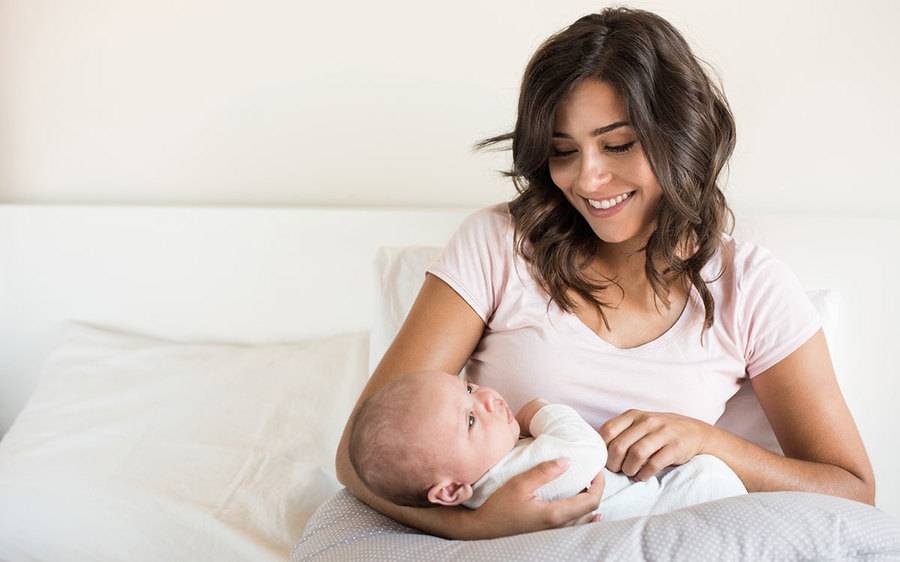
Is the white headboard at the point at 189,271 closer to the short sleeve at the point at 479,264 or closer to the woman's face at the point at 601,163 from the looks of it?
the short sleeve at the point at 479,264

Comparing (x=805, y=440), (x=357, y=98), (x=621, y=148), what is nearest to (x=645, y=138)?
(x=621, y=148)

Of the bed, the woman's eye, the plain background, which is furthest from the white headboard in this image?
the woman's eye

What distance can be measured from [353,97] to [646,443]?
1.25 m

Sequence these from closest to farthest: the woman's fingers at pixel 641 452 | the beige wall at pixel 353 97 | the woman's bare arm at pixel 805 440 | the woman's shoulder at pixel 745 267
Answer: the woman's fingers at pixel 641 452 → the woman's bare arm at pixel 805 440 → the woman's shoulder at pixel 745 267 → the beige wall at pixel 353 97

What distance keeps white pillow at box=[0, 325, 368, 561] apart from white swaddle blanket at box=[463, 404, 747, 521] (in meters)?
0.60

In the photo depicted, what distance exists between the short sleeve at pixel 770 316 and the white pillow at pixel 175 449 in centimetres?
84

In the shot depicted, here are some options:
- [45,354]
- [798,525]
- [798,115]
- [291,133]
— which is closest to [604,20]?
[798,115]

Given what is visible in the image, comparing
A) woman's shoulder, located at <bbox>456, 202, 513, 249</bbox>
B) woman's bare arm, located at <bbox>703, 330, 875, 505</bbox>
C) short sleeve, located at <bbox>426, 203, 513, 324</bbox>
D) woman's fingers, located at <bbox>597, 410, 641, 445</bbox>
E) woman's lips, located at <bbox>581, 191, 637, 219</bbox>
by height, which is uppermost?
woman's lips, located at <bbox>581, 191, 637, 219</bbox>

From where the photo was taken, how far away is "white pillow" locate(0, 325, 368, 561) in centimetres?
180

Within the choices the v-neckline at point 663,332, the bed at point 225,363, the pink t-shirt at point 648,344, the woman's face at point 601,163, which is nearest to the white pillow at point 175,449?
the bed at point 225,363

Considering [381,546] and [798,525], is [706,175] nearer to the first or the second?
[798,525]

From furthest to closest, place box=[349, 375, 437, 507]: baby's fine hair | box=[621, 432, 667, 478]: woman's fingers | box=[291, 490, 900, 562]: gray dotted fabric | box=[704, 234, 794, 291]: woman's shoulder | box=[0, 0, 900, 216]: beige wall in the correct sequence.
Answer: box=[0, 0, 900, 216]: beige wall → box=[704, 234, 794, 291]: woman's shoulder → box=[621, 432, 667, 478]: woman's fingers → box=[349, 375, 437, 507]: baby's fine hair → box=[291, 490, 900, 562]: gray dotted fabric

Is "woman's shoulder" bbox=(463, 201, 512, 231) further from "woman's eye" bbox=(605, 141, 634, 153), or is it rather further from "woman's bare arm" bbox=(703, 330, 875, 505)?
"woman's bare arm" bbox=(703, 330, 875, 505)

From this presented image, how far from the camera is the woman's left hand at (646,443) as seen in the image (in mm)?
1341
